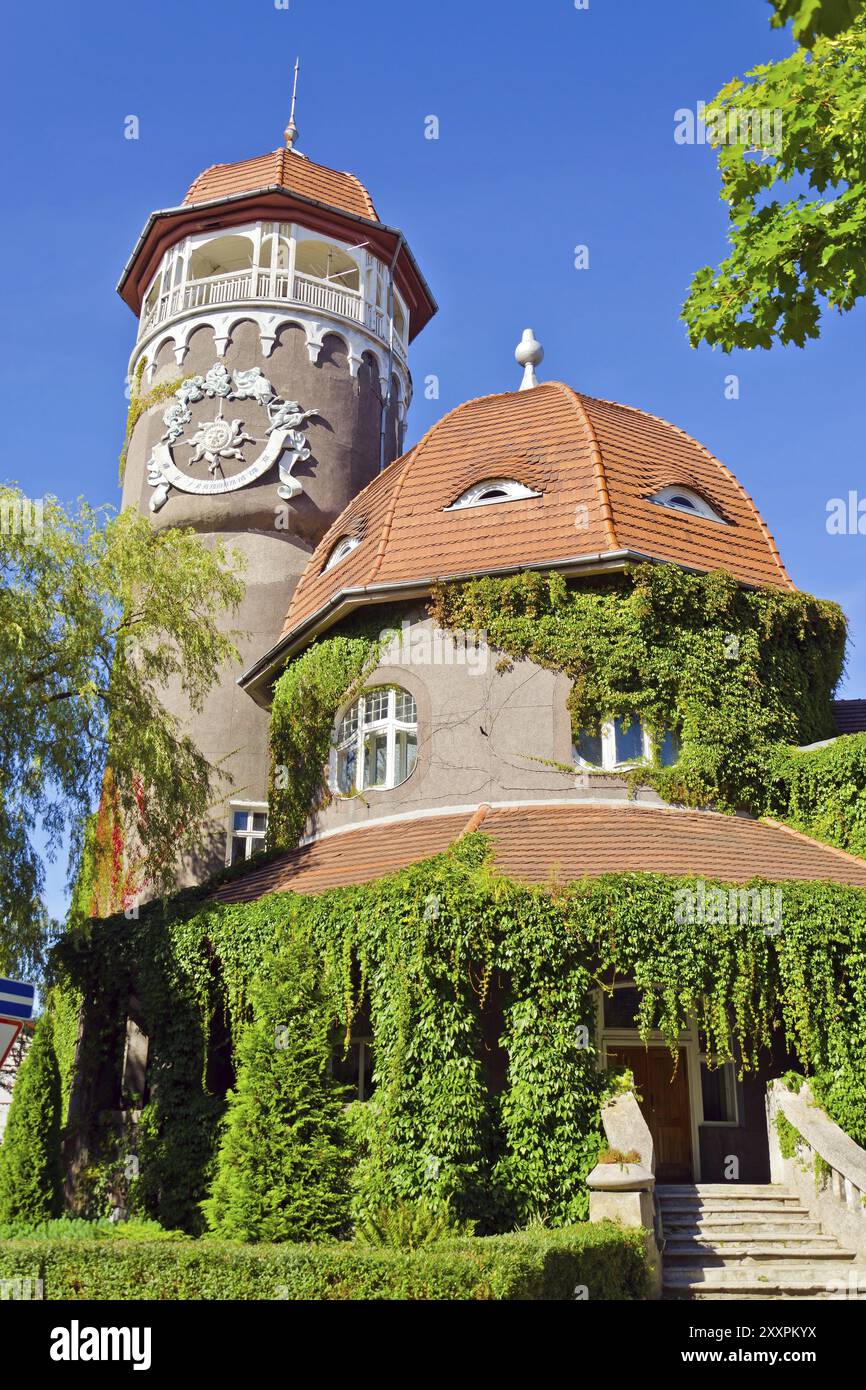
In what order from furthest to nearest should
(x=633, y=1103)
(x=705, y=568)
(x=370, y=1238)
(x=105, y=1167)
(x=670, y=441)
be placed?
(x=670, y=441), (x=705, y=568), (x=105, y=1167), (x=633, y=1103), (x=370, y=1238)

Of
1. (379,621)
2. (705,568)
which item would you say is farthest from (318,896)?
(705,568)

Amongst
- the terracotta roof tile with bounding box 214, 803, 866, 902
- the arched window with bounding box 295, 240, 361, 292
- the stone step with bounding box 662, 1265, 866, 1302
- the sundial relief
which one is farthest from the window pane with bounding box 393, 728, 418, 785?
the arched window with bounding box 295, 240, 361, 292

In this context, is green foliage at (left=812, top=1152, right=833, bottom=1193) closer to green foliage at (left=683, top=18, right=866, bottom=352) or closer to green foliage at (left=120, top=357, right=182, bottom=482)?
green foliage at (left=683, top=18, right=866, bottom=352)

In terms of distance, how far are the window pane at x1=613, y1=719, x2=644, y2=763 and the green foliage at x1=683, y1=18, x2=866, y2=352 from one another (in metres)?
8.11

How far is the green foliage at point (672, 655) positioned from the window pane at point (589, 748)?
139 mm

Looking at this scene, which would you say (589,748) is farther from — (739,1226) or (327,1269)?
(327,1269)

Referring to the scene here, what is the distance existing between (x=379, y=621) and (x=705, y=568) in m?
5.04

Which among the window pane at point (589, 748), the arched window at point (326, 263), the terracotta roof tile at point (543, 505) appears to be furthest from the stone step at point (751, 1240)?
the arched window at point (326, 263)

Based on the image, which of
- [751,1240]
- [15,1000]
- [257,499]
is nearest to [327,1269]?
[15,1000]

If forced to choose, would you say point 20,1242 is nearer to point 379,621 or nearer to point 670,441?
point 379,621

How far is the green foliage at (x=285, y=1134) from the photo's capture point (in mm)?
12914

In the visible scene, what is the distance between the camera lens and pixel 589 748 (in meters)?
17.3

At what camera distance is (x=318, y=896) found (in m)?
15.0

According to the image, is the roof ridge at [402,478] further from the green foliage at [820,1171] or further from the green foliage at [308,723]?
the green foliage at [820,1171]
